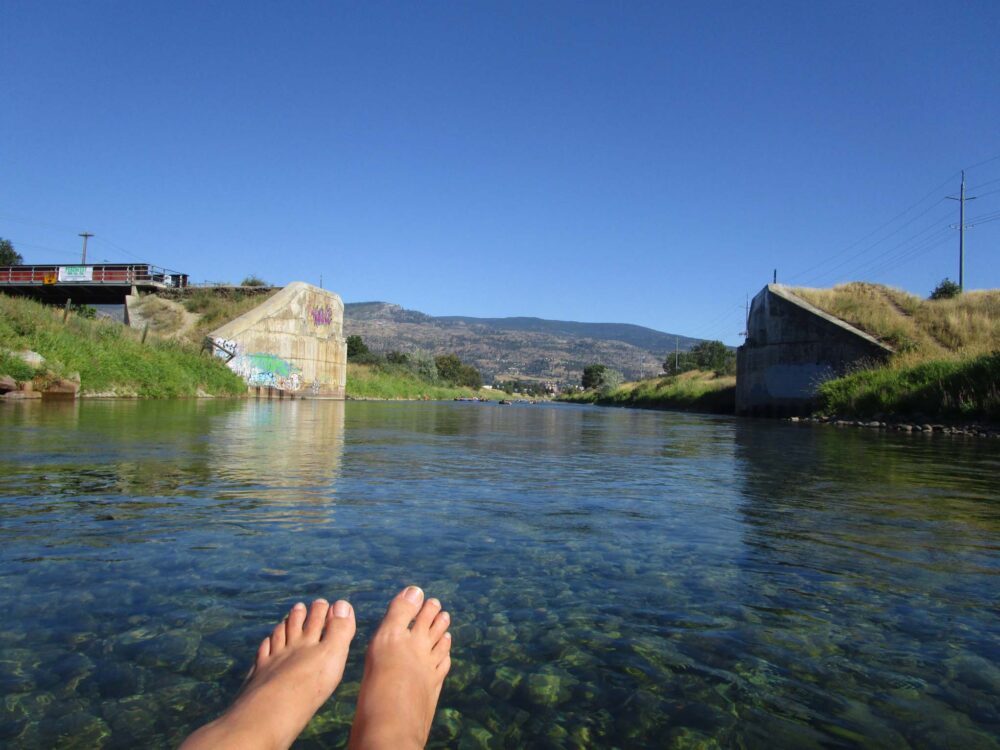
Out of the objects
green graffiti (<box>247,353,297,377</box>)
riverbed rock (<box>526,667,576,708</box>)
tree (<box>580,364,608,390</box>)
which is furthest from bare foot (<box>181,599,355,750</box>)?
tree (<box>580,364,608,390</box>)

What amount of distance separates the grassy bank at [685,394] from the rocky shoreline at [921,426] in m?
15.0

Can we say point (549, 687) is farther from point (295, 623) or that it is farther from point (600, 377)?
point (600, 377)

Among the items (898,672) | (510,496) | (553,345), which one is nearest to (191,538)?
(510,496)

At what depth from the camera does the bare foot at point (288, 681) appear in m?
1.57

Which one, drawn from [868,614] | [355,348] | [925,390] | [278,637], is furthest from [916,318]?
[355,348]

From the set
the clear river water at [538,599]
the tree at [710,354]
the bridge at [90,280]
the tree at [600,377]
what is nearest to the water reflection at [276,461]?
the clear river water at [538,599]

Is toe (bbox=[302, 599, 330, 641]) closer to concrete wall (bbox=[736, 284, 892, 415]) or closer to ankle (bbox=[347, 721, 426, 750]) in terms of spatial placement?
ankle (bbox=[347, 721, 426, 750])

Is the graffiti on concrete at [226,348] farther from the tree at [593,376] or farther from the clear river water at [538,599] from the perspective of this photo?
the tree at [593,376]

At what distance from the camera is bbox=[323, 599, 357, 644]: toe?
2.14 m

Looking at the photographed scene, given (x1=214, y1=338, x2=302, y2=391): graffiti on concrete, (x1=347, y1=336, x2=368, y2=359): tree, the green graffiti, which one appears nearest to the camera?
(x1=214, y1=338, x2=302, y2=391): graffiti on concrete

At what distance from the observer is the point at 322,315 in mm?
35188

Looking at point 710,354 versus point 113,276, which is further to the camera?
point 710,354

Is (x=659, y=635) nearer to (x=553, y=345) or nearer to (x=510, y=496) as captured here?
(x=510, y=496)

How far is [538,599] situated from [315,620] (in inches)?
33.3
